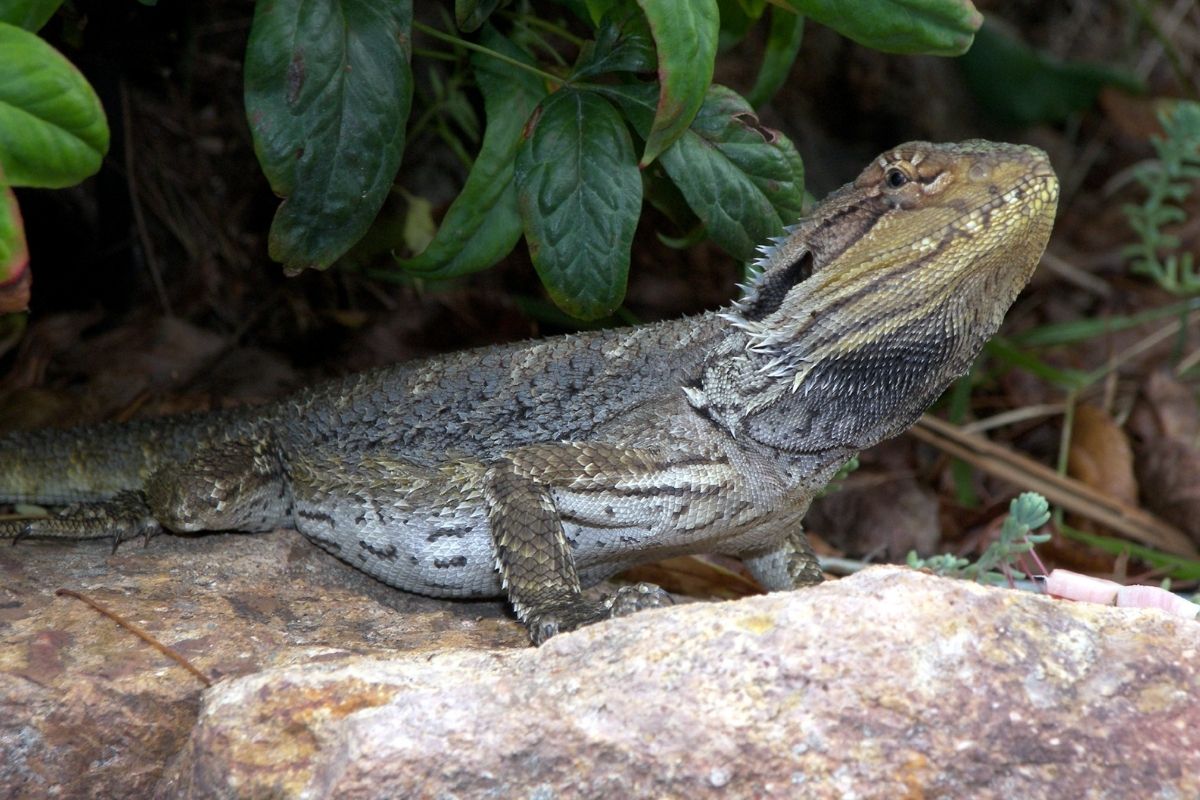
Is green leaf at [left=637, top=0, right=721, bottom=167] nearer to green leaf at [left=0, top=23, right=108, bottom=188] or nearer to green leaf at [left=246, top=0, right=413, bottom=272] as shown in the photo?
green leaf at [left=246, top=0, right=413, bottom=272]

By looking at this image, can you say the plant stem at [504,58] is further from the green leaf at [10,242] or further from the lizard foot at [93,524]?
the lizard foot at [93,524]

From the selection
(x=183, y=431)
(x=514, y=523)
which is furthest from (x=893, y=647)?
(x=183, y=431)

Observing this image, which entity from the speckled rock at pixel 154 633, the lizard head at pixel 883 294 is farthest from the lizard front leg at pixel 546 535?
the lizard head at pixel 883 294

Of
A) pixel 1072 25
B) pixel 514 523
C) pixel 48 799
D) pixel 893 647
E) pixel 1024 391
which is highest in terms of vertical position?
pixel 1072 25

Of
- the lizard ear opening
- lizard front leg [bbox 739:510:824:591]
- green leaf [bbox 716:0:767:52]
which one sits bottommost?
lizard front leg [bbox 739:510:824:591]

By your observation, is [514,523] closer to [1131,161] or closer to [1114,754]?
[1114,754]

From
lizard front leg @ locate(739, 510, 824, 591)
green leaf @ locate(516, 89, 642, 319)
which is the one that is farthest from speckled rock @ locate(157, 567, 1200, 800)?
lizard front leg @ locate(739, 510, 824, 591)

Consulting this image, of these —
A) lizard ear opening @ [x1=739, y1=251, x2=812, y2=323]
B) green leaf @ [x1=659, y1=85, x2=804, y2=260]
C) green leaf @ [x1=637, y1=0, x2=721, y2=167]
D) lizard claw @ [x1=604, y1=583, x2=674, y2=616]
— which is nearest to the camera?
green leaf @ [x1=637, y1=0, x2=721, y2=167]
